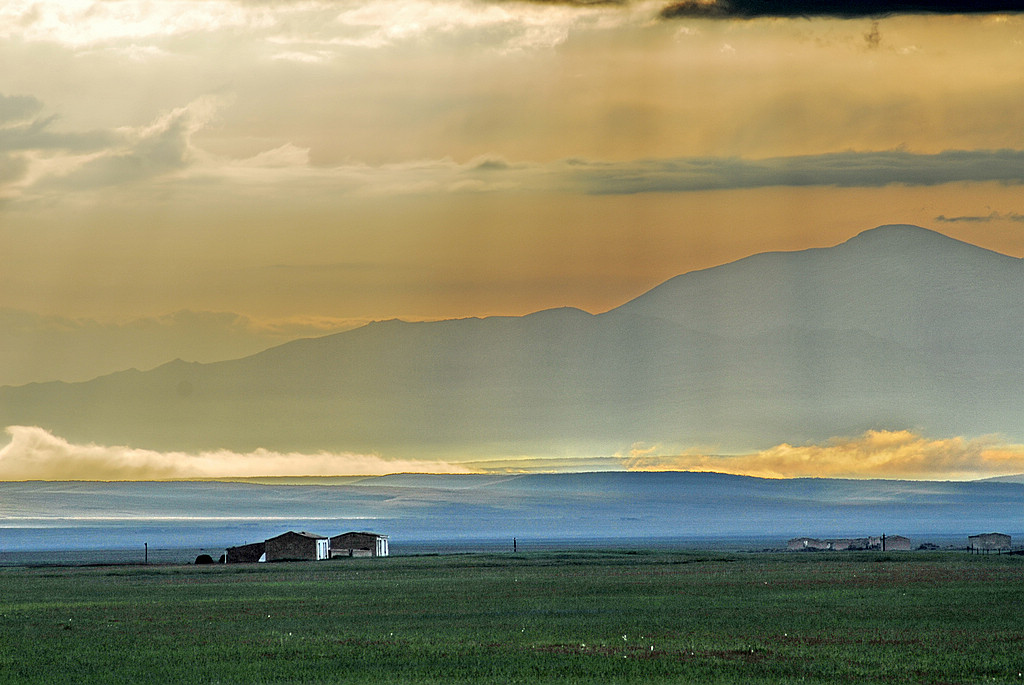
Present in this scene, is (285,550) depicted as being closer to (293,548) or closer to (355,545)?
(293,548)

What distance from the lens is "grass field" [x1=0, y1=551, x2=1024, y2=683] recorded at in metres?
45.2

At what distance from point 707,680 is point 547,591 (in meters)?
45.9

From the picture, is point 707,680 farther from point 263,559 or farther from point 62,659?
point 263,559

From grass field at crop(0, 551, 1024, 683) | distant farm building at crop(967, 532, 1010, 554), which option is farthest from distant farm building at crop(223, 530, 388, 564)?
distant farm building at crop(967, 532, 1010, 554)

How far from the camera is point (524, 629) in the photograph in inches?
2360

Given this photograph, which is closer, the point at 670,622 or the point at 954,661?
the point at 954,661

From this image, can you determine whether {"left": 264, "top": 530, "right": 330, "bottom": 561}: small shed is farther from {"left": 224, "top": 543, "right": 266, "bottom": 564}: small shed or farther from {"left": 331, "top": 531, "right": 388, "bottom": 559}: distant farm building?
{"left": 331, "top": 531, "right": 388, "bottom": 559}: distant farm building

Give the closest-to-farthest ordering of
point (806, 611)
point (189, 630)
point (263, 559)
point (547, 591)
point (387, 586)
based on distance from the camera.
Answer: point (189, 630) → point (806, 611) → point (547, 591) → point (387, 586) → point (263, 559)

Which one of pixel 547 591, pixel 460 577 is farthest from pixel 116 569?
pixel 547 591

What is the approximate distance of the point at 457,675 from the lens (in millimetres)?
44250

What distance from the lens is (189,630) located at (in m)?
61.1

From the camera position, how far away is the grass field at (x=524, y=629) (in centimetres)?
4525

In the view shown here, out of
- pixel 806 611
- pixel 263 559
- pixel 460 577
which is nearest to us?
pixel 806 611

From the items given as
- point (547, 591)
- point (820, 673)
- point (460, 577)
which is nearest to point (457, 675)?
point (820, 673)
